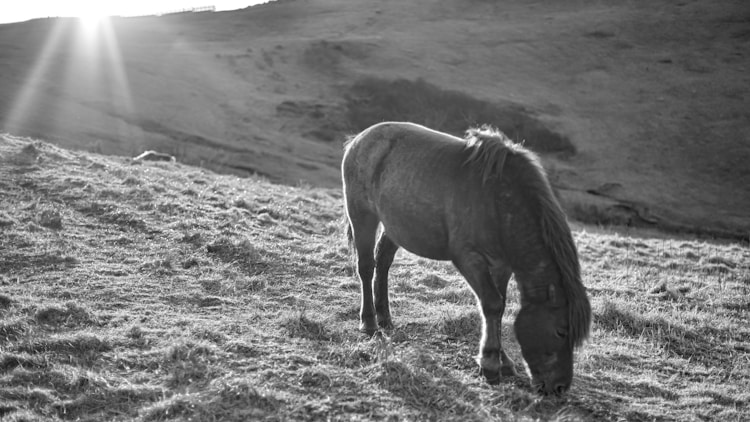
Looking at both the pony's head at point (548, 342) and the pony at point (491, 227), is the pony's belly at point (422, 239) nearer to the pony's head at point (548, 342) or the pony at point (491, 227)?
the pony at point (491, 227)

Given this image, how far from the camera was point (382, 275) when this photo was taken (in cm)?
809

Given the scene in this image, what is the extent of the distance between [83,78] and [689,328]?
111 feet

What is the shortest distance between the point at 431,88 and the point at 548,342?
37755 mm

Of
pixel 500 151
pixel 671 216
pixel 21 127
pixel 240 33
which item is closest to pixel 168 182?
pixel 500 151

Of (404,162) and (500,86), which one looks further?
(500,86)

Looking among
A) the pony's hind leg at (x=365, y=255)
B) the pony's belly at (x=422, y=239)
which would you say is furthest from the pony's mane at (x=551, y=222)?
the pony's hind leg at (x=365, y=255)

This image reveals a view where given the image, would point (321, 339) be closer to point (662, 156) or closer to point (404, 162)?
point (404, 162)

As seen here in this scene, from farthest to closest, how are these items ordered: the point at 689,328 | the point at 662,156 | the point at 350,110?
the point at 350,110, the point at 662,156, the point at 689,328

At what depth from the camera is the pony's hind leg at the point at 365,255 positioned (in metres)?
7.82

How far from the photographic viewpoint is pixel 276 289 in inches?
364

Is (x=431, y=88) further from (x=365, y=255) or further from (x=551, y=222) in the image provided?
(x=551, y=222)

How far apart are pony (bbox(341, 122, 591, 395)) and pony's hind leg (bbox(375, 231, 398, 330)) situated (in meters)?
0.27

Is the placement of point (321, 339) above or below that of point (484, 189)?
below

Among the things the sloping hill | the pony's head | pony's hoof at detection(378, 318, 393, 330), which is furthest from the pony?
the sloping hill
